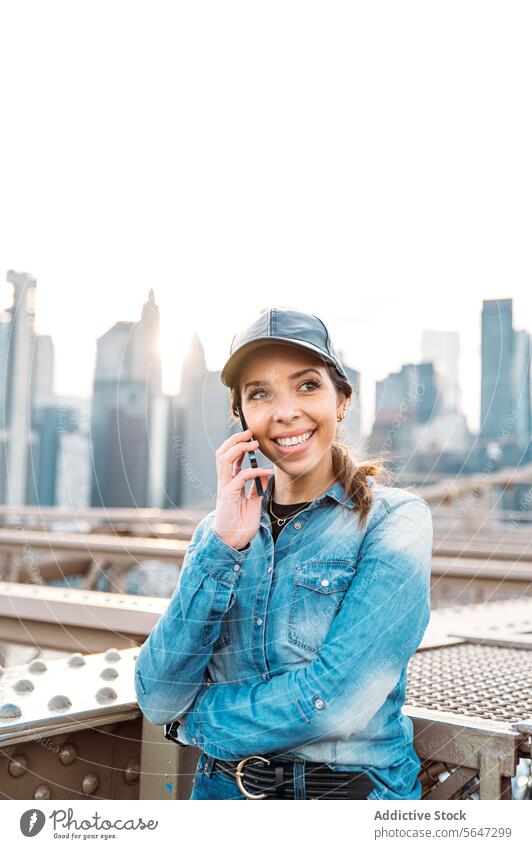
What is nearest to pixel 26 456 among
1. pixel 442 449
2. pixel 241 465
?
pixel 241 465

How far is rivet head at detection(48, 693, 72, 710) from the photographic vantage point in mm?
1730

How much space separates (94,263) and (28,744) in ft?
4.24

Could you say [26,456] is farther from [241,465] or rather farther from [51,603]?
[51,603]

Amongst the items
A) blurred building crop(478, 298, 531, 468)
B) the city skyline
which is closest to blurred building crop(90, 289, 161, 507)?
the city skyline

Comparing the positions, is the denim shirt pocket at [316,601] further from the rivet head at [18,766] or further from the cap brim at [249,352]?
the rivet head at [18,766]

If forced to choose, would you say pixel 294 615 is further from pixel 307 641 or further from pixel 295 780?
pixel 295 780

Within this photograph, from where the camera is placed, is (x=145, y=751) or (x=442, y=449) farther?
(x=442, y=449)

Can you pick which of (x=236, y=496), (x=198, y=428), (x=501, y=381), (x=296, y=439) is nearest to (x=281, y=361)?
(x=296, y=439)

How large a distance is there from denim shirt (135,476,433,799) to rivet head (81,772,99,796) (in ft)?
1.03

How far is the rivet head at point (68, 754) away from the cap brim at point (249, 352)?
0.96m

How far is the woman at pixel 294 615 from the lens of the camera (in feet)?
5.02

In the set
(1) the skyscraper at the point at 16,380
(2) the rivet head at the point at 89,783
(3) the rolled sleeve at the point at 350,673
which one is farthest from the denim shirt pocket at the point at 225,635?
(1) the skyscraper at the point at 16,380

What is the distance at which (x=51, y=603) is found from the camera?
3.16 m

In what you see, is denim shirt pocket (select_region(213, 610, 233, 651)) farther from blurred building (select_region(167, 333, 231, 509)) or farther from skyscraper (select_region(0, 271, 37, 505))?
skyscraper (select_region(0, 271, 37, 505))
